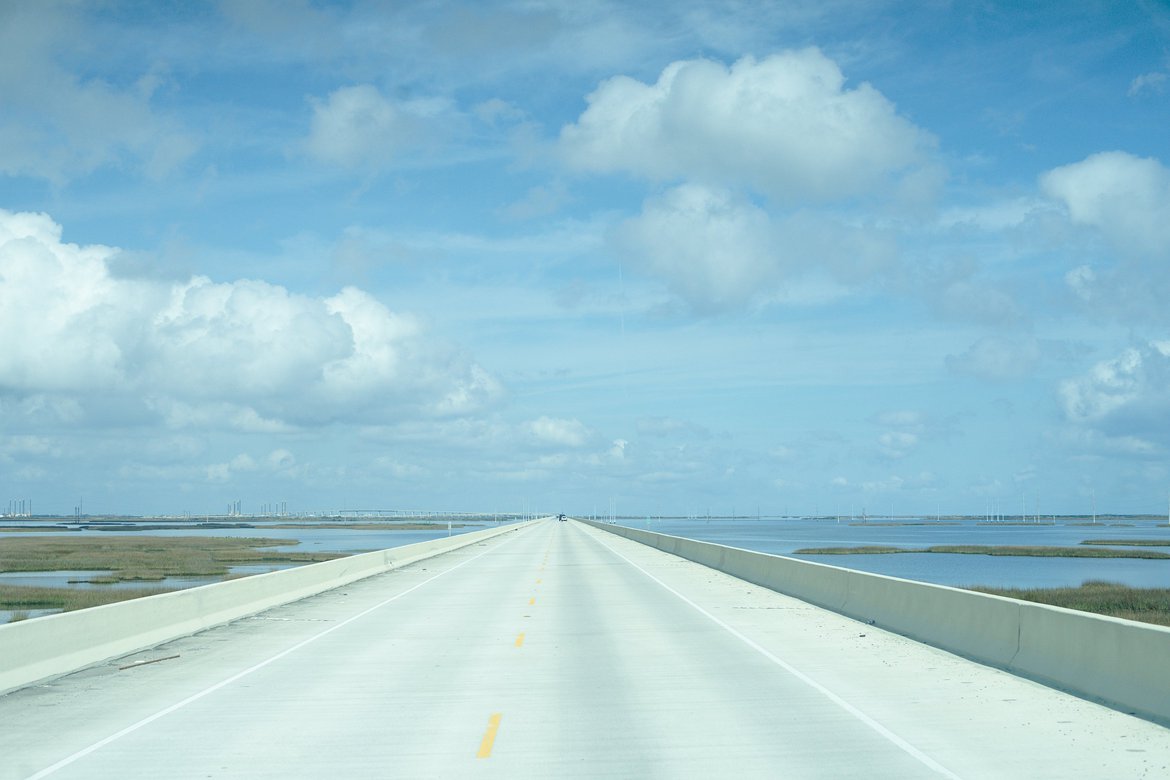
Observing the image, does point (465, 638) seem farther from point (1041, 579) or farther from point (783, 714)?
point (1041, 579)

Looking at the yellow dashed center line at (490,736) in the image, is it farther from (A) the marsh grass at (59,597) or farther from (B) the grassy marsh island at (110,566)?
(B) the grassy marsh island at (110,566)

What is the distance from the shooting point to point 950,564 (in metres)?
82.6

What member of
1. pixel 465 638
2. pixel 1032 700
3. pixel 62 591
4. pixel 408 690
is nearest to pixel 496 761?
pixel 408 690

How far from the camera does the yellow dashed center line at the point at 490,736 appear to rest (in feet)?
33.0

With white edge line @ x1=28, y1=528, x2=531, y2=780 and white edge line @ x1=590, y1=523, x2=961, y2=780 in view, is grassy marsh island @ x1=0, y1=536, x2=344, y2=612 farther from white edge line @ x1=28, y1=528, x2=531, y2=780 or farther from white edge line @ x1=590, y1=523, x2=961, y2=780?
white edge line @ x1=590, y1=523, x2=961, y2=780

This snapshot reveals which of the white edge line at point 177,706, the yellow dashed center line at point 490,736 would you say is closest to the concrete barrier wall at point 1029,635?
the yellow dashed center line at point 490,736

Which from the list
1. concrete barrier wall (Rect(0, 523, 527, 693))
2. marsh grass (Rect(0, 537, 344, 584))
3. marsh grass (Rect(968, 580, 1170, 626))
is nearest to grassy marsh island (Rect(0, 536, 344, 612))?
marsh grass (Rect(0, 537, 344, 584))

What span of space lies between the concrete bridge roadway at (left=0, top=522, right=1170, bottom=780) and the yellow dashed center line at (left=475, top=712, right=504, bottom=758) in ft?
0.16

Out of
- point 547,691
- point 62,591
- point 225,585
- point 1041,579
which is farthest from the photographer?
point 1041,579

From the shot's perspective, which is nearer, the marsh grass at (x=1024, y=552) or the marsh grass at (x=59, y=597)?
the marsh grass at (x=59, y=597)

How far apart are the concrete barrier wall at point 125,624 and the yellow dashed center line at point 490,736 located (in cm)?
635

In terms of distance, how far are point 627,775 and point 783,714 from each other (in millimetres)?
3266

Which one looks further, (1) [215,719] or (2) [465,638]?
(2) [465,638]

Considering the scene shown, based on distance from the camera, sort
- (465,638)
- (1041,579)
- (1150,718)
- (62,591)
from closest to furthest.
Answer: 1. (1150,718)
2. (465,638)
3. (62,591)
4. (1041,579)
